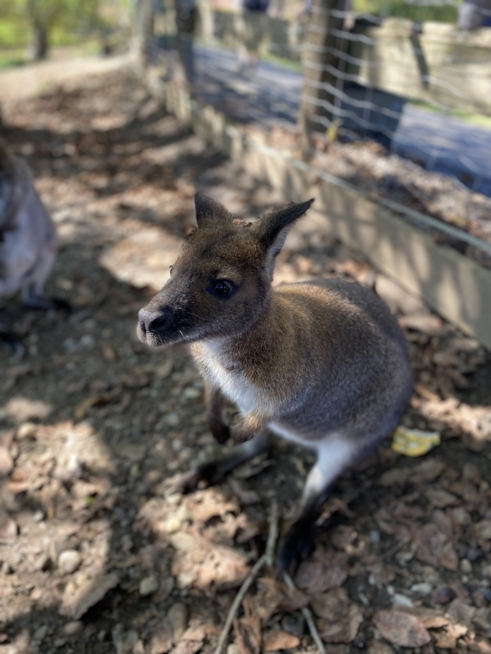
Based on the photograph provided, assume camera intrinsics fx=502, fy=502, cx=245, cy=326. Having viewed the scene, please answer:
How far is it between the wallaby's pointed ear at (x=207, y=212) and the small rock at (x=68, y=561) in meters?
1.64

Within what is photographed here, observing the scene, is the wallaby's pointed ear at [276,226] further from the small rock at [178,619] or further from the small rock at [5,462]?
the small rock at [5,462]

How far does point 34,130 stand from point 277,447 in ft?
22.3

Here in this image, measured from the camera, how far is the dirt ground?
2070 millimetres

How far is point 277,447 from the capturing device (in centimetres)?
278

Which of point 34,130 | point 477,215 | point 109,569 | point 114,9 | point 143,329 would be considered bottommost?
point 109,569

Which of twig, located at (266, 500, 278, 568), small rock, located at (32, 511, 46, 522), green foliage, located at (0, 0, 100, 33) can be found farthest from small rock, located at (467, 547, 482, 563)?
green foliage, located at (0, 0, 100, 33)

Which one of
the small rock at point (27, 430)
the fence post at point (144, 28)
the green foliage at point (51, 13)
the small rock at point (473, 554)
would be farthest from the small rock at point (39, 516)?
the green foliage at point (51, 13)

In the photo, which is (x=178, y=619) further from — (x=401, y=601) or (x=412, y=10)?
(x=412, y=10)

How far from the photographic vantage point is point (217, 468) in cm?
259

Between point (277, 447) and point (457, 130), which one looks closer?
point (277, 447)

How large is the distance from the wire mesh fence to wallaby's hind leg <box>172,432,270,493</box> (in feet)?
8.03

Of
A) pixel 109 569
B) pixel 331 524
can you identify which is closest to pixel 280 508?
pixel 331 524

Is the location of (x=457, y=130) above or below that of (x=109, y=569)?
above

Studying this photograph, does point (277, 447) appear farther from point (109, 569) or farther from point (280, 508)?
point (109, 569)
